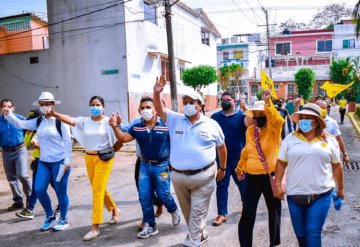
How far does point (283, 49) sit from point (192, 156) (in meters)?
52.8

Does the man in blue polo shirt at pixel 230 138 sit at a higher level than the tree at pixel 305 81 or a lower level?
lower

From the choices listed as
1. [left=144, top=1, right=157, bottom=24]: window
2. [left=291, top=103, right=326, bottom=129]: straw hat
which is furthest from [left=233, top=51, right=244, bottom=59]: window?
[left=291, top=103, right=326, bottom=129]: straw hat

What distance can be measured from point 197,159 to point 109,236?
1.76m

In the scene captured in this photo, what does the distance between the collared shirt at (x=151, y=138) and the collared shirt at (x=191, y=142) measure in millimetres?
524

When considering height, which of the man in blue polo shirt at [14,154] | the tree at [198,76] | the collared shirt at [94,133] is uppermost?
the tree at [198,76]

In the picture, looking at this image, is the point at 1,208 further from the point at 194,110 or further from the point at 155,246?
the point at 194,110

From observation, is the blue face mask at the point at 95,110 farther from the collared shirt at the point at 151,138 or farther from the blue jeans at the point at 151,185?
the blue jeans at the point at 151,185

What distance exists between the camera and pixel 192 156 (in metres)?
4.37

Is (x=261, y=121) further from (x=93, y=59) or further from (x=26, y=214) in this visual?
(x=93, y=59)

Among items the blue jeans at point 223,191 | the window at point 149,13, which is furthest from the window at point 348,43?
the blue jeans at point 223,191

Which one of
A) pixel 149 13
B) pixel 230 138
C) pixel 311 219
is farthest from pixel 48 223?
pixel 149 13

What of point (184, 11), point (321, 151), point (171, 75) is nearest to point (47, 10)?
point (184, 11)

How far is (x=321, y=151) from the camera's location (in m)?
3.57

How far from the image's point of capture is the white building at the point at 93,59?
19391 mm
